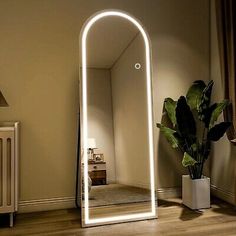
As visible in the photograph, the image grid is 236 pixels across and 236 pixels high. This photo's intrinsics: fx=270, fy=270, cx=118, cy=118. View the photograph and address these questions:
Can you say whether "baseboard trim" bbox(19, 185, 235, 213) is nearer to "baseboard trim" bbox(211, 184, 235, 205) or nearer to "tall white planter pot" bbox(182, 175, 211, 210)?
"baseboard trim" bbox(211, 184, 235, 205)

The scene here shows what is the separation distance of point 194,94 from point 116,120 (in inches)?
33.4

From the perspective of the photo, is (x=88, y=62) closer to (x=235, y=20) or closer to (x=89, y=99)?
(x=89, y=99)

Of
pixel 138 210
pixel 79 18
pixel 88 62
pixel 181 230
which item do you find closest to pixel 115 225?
pixel 138 210

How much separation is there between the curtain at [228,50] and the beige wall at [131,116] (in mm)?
761

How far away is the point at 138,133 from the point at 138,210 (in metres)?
0.67

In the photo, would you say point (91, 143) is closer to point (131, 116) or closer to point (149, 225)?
point (131, 116)

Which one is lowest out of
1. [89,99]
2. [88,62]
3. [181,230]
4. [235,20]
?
[181,230]

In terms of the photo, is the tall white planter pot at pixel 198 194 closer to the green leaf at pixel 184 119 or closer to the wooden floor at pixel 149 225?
the wooden floor at pixel 149 225

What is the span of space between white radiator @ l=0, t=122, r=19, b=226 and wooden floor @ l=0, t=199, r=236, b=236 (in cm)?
20

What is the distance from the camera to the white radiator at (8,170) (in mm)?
2105

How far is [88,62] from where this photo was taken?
2.29 m

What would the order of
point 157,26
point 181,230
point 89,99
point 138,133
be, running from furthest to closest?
point 157,26 < point 138,133 < point 89,99 < point 181,230

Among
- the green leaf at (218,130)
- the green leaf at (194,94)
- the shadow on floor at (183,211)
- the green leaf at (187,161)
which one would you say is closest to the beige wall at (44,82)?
the shadow on floor at (183,211)

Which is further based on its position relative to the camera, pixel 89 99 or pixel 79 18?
pixel 79 18
